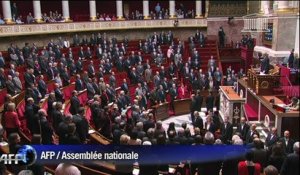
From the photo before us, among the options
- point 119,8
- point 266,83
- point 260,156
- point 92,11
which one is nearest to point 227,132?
point 266,83

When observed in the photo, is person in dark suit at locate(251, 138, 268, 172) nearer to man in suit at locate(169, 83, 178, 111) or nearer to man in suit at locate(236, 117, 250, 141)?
man in suit at locate(236, 117, 250, 141)

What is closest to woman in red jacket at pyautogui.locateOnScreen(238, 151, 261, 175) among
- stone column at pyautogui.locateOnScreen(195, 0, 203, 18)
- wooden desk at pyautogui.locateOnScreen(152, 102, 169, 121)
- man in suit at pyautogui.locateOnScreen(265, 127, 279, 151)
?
man in suit at pyautogui.locateOnScreen(265, 127, 279, 151)

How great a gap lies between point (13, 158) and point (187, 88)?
973 cm

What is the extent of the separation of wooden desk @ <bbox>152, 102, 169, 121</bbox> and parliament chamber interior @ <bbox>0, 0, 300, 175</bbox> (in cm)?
4

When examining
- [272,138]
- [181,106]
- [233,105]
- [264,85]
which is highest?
[264,85]

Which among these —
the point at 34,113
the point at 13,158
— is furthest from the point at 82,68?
the point at 13,158

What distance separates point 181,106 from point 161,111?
1098 millimetres

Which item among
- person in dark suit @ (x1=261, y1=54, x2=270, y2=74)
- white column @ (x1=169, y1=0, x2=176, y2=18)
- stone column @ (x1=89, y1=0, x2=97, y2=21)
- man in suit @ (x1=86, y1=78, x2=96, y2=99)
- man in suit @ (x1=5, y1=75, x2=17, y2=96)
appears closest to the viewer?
person in dark suit @ (x1=261, y1=54, x2=270, y2=74)

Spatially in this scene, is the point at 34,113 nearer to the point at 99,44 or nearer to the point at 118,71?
the point at 118,71

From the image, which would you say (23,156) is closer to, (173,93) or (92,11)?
(173,93)

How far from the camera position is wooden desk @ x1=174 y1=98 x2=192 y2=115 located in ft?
43.4

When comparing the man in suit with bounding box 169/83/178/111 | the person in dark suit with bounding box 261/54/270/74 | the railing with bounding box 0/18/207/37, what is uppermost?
the railing with bounding box 0/18/207/37

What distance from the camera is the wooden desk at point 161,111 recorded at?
40.2ft

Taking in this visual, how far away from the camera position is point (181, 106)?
13.4 m
